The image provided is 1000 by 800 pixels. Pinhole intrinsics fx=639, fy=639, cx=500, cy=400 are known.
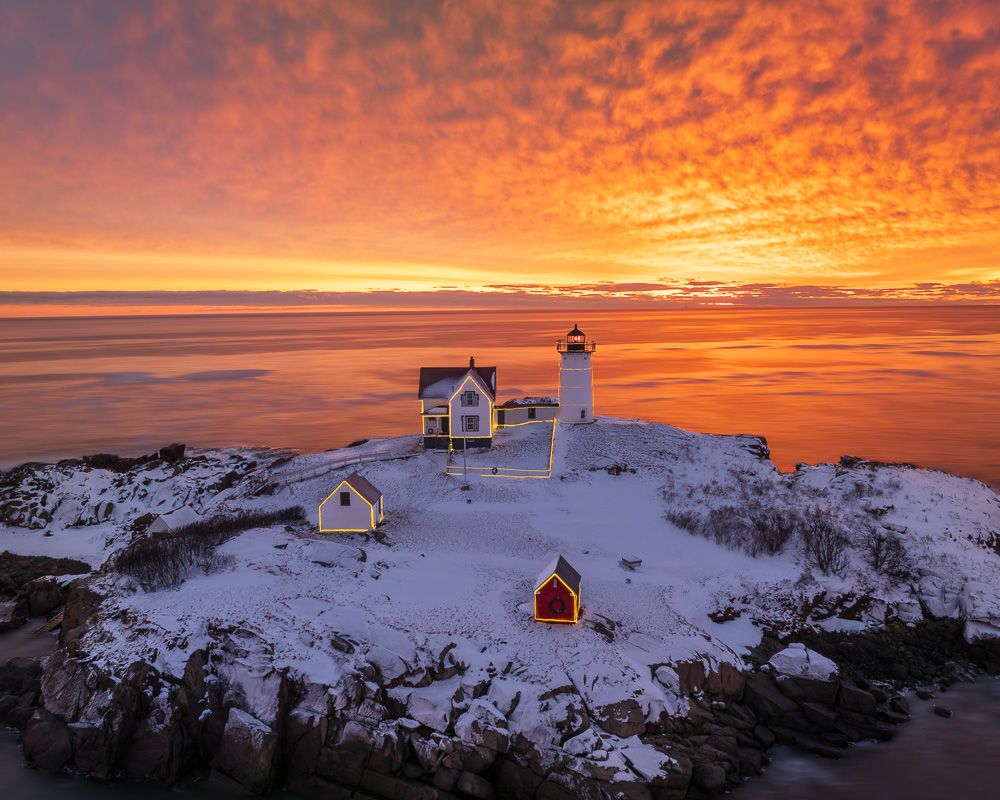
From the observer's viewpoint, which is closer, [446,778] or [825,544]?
[446,778]

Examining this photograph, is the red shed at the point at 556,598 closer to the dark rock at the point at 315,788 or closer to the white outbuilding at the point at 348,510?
the dark rock at the point at 315,788

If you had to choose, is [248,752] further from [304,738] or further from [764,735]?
[764,735]

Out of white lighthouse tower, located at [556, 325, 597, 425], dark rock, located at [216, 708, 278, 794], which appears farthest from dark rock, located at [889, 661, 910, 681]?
white lighthouse tower, located at [556, 325, 597, 425]

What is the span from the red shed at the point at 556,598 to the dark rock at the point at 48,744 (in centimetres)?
1780

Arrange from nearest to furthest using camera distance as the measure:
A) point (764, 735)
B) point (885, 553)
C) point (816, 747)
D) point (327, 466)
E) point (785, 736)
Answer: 1. point (816, 747)
2. point (764, 735)
3. point (785, 736)
4. point (885, 553)
5. point (327, 466)

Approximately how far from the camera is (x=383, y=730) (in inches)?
859

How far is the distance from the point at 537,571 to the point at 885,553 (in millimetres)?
18606

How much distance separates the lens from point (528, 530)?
36.9 metres

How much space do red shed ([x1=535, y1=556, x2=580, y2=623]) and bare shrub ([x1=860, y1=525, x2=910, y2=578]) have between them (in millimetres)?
17594

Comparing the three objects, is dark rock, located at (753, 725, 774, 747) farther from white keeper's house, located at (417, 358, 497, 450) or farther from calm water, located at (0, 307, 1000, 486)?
calm water, located at (0, 307, 1000, 486)

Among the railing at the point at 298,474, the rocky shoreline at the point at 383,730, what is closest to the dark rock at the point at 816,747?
the rocky shoreline at the point at 383,730

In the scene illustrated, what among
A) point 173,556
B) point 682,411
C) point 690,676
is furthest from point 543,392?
point 690,676

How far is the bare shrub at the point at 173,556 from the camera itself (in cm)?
2947

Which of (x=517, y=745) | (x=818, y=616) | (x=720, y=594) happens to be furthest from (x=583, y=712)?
(x=818, y=616)
